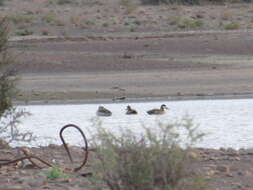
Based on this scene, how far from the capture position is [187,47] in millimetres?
28672

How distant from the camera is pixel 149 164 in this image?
741 cm

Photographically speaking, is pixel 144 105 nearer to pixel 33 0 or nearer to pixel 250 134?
pixel 250 134

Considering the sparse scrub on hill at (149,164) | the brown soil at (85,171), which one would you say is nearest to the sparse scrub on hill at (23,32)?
the brown soil at (85,171)

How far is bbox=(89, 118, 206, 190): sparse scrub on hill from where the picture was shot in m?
7.41

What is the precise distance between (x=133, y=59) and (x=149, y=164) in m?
19.4

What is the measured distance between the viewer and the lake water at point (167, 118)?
49.9ft

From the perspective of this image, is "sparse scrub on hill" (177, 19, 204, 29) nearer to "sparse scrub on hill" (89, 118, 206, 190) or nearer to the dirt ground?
the dirt ground

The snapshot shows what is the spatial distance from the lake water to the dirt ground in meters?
0.79

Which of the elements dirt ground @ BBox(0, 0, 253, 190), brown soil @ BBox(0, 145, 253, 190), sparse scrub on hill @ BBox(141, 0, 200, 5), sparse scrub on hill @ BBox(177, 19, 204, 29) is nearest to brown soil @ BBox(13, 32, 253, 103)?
dirt ground @ BBox(0, 0, 253, 190)

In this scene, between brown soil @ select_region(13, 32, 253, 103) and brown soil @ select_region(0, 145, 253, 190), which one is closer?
brown soil @ select_region(0, 145, 253, 190)

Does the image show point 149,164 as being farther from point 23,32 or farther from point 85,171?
point 23,32

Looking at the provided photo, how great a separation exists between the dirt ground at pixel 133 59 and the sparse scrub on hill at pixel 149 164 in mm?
2433

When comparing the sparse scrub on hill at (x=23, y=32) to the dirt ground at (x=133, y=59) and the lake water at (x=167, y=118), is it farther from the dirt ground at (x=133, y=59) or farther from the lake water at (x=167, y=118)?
the lake water at (x=167, y=118)

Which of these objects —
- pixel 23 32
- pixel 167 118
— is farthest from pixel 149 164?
pixel 23 32
